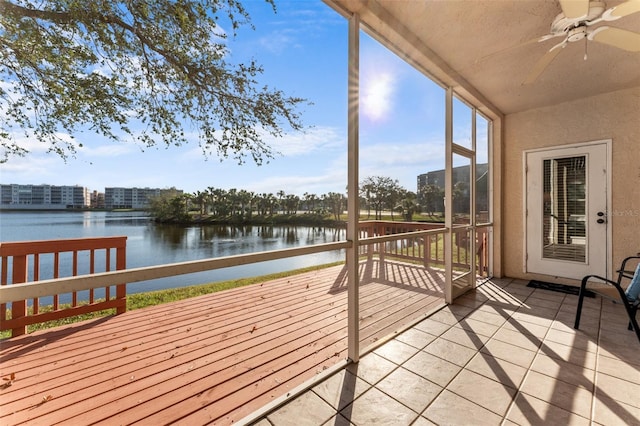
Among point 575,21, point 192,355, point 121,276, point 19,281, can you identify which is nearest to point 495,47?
point 575,21

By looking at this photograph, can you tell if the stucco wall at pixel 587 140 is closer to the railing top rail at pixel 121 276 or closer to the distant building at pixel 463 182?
the distant building at pixel 463 182

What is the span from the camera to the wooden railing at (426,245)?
2.95 meters

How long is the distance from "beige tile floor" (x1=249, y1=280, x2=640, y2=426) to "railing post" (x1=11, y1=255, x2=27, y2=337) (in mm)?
2239

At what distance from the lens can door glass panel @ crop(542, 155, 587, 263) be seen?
3.73 m

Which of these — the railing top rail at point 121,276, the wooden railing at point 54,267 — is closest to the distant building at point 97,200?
the railing top rail at point 121,276

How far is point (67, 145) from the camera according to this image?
55.2 inches

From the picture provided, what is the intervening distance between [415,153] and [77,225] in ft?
10.4

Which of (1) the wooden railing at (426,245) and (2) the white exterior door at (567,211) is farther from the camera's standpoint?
(2) the white exterior door at (567,211)

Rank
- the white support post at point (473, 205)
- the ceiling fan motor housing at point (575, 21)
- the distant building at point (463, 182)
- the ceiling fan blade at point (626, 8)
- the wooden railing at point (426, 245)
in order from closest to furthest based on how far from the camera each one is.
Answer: the ceiling fan blade at point (626, 8)
the ceiling fan motor housing at point (575, 21)
the wooden railing at point (426, 245)
the distant building at point (463, 182)
the white support post at point (473, 205)

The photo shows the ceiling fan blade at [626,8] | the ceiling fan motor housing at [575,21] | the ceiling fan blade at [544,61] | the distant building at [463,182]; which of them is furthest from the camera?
the distant building at [463,182]

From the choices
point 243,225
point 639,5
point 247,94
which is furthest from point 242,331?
point 639,5

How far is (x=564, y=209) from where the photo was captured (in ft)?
12.6

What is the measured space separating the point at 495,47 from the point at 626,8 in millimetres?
958

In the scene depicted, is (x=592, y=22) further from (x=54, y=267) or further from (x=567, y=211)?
(x=54, y=267)
